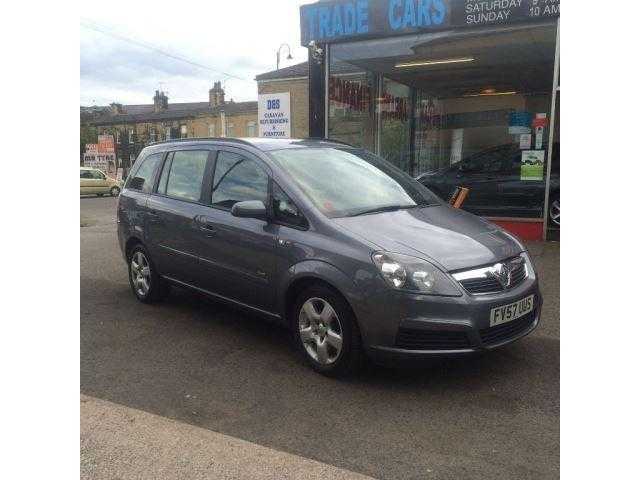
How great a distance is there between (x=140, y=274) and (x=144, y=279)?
95 mm

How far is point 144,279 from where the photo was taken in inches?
241

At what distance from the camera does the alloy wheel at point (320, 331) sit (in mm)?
3996

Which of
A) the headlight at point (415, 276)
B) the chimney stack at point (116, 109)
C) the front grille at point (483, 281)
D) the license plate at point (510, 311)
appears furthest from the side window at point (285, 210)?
the chimney stack at point (116, 109)

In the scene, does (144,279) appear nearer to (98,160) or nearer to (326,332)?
(326,332)

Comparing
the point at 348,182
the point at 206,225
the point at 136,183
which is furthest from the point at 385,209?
the point at 136,183

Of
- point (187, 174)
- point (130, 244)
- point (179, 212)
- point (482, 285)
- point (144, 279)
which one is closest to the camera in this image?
point (482, 285)

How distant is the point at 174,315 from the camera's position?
226 inches

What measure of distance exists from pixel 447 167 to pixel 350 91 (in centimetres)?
262

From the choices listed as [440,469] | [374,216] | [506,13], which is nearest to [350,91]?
[506,13]

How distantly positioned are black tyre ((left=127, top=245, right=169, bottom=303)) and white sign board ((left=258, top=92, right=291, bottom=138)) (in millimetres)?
7457

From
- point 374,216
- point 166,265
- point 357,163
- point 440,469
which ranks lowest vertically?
point 440,469

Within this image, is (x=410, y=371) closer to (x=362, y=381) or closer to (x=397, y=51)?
(x=362, y=381)

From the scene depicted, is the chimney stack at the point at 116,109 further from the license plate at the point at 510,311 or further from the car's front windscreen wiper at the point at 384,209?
the license plate at the point at 510,311

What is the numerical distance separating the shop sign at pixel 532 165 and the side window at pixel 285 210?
684 centimetres
